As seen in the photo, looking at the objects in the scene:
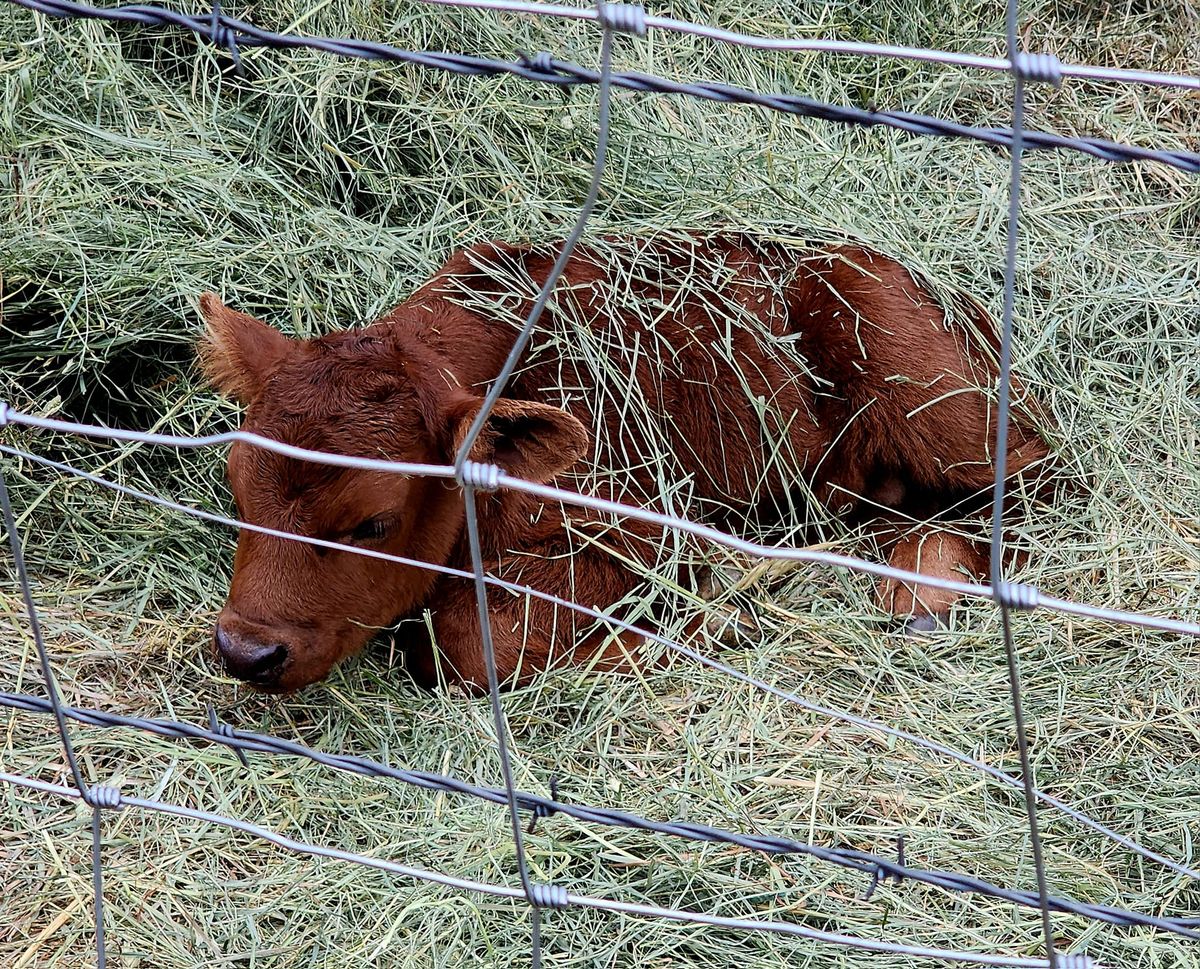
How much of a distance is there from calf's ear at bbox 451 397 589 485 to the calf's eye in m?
0.33

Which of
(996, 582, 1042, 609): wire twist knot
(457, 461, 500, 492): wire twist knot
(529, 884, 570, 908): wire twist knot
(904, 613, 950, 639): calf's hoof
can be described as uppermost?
(457, 461, 500, 492): wire twist knot

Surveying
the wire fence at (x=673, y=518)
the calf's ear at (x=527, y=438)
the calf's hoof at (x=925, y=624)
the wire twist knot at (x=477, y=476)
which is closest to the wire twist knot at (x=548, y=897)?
the wire fence at (x=673, y=518)

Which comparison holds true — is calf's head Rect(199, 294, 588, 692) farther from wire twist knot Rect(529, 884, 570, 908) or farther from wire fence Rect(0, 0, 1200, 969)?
wire twist knot Rect(529, 884, 570, 908)

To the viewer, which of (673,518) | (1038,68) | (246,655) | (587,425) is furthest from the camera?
(587,425)

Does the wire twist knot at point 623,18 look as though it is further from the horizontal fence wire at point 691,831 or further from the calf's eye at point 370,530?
the calf's eye at point 370,530

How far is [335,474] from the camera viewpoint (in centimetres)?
403

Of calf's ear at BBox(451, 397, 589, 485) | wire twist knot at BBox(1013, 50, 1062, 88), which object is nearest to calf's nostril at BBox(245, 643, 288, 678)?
calf's ear at BBox(451, 397, 589, 485)

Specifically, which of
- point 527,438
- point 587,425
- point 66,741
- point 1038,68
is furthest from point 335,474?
point 1038,68

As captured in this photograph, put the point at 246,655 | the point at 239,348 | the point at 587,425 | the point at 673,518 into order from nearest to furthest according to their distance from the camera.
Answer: the point at 673,518
the point at 246,655
the point at 239,348
the point at 587,425

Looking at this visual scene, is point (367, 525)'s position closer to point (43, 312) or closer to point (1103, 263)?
point (43, 312)

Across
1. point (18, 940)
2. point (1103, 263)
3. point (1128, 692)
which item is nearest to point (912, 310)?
point (1103, 263)

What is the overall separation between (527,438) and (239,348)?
1.02 metres

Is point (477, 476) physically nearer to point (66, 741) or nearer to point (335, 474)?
point (66, 741)

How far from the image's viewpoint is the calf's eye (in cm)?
416
